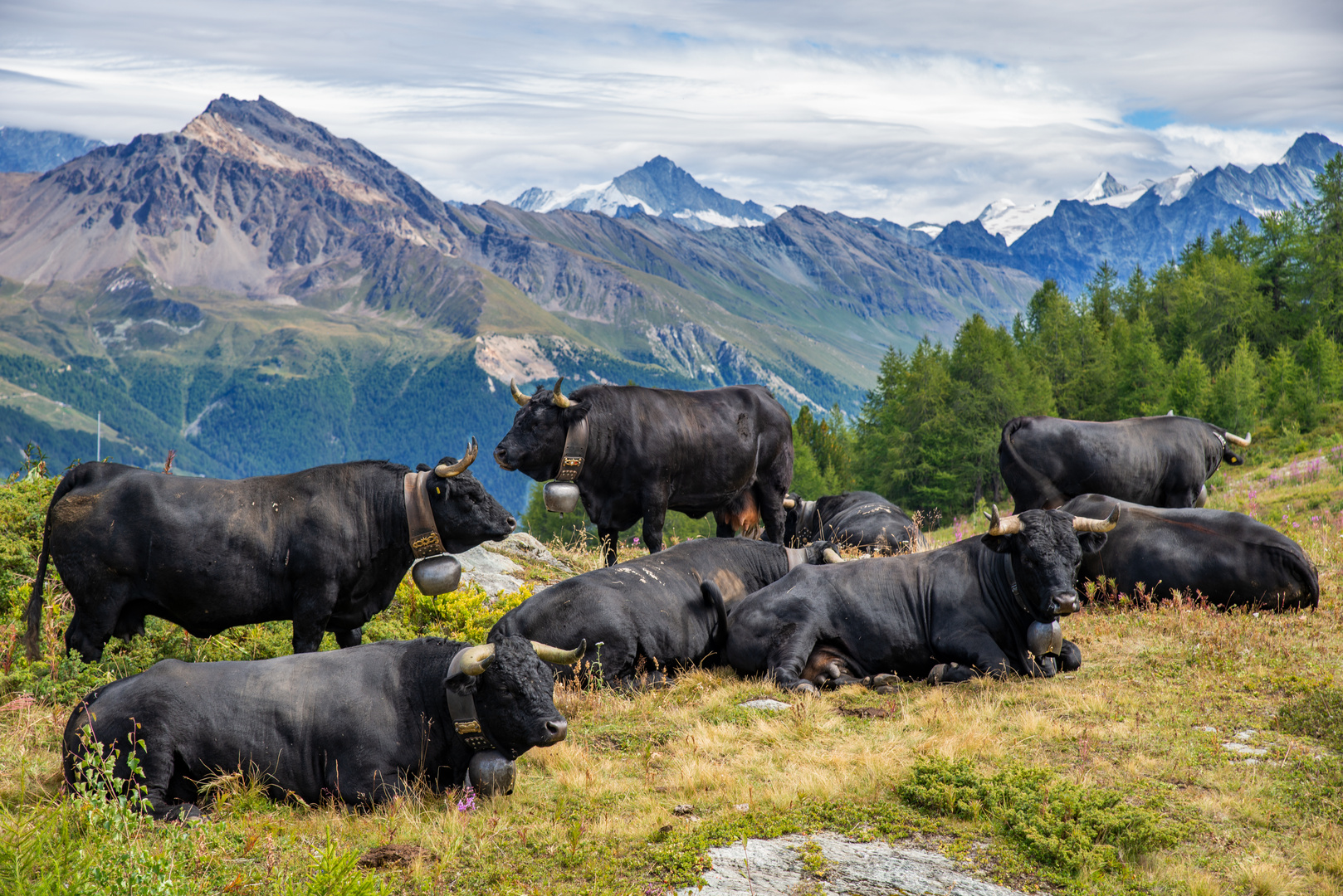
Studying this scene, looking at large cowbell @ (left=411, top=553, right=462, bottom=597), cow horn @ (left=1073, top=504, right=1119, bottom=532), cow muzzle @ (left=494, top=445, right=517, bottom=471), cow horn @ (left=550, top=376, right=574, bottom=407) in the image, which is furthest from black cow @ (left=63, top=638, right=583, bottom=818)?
cow horn @ (left=1073, top=504, right=1119, bottom=532)

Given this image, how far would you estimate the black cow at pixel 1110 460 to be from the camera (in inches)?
687

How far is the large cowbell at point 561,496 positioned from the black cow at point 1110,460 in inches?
334

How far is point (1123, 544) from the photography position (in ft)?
40.7

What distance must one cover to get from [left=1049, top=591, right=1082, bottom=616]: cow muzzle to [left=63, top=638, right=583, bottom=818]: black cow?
505cm

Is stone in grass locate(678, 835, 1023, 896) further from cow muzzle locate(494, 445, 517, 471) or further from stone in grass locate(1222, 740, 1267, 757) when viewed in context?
cow muzzle locate(494, 445, 517, 471)

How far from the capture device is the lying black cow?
17.3m

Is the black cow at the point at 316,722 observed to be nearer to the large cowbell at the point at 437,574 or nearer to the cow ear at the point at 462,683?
the cow ear at the point at 462,683

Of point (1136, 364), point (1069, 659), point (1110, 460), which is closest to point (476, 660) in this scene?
point (1069, 659)

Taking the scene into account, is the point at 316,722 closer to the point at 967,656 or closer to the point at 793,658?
the point at 793,658

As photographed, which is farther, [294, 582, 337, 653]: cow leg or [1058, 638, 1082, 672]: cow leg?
[1058, 638, 1082, 672]: cow leg

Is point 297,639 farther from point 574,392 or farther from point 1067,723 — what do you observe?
point 1067,723

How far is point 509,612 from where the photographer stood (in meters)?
10.5

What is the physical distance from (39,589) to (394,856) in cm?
551

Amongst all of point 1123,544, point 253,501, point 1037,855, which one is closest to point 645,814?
point 1037,855
